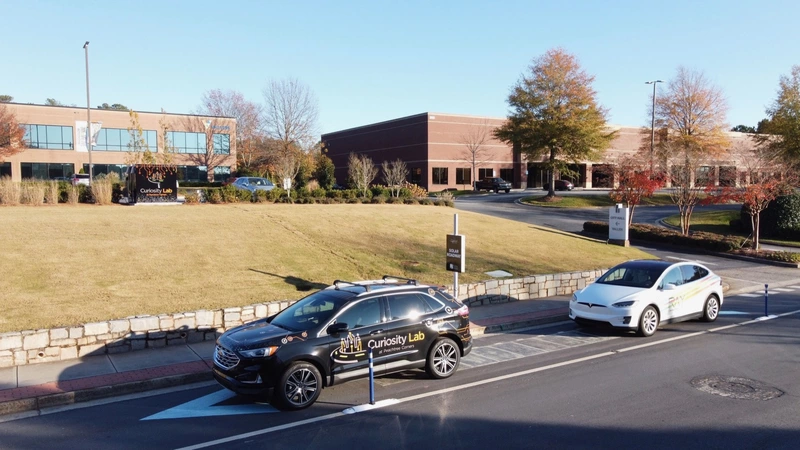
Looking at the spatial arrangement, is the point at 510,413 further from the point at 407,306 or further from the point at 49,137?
the point at 49,137

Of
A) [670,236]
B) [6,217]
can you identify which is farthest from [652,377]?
[670,236]

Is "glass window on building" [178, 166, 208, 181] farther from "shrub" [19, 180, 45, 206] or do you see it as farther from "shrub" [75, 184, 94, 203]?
"shrub" [19, 180, 45, 206]

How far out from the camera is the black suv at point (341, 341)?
302 inches

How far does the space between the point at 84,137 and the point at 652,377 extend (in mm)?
54516

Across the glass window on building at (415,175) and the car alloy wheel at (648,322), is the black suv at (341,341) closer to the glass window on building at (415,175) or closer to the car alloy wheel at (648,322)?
the car alloy wheel at (648,322)

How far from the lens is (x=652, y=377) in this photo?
29.8ft

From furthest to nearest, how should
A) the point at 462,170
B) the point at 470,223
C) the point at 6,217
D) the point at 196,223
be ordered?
1. the point at 462,170
2. the point at 470,223
3. the point at 196,223
4. the point at 6,217

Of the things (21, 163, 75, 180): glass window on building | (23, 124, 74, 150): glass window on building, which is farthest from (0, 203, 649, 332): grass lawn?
(21, 163, 75, 180): glass window on building

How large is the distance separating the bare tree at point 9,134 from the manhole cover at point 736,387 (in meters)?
50.4

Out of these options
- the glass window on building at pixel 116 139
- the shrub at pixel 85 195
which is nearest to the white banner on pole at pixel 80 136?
the glass window on building at pixel 116 139

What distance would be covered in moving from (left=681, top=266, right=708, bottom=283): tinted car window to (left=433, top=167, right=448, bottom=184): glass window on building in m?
49.9

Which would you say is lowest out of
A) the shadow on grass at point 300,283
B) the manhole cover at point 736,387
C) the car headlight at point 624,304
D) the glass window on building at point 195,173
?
the manhole cover at point 736,387

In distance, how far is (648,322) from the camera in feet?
39.5

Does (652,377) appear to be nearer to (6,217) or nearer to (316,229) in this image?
(316,229)
